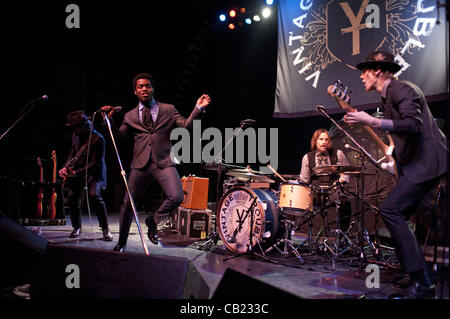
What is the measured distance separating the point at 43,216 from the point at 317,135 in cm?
643

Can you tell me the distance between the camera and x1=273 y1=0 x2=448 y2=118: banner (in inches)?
202

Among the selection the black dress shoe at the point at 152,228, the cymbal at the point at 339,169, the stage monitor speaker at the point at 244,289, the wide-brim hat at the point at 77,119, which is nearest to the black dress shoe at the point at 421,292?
the stage monitor speaker at the point at 244,289

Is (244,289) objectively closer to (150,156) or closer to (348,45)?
(150,156)

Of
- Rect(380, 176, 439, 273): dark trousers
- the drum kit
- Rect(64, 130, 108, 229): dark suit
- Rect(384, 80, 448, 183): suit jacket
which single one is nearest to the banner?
the drum kit

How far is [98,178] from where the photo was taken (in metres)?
6.01

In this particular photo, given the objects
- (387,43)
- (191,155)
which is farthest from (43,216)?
(387,43)

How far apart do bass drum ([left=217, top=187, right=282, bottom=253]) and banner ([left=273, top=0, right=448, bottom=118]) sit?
6.60ft

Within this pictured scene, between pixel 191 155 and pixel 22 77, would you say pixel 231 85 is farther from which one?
pixel 22 77

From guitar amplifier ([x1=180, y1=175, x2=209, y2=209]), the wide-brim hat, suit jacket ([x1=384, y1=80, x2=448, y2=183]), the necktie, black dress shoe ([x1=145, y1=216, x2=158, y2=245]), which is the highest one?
the wide-brim hat

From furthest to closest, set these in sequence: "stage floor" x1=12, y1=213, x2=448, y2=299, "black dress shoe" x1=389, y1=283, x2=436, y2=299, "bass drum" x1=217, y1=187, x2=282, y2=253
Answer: "bass drum" x1=217, y1=187, x2=282, y2=253 < "stage floor" x1=12, y1=213, x2=448, y2=299 < "black dress shoe" x1=389, y1=283, x2=436, y2=299

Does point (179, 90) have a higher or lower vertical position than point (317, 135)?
higher

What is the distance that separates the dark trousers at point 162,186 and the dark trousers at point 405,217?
2310 millimetres

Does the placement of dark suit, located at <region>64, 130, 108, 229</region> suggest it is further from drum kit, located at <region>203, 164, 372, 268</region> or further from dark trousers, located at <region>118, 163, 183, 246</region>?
drum kit, located at <region>203, 164, 372, 268</region>

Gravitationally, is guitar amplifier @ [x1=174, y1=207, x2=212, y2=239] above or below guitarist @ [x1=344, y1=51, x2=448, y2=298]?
below
